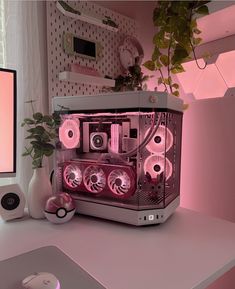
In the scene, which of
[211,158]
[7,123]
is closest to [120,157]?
[7,123]

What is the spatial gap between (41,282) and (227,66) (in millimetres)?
1065

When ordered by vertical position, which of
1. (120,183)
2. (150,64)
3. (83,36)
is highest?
(83,36)

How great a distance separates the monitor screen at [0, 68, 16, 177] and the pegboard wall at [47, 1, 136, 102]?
0.32 metres

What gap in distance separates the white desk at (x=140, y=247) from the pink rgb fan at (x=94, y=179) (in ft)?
0.31

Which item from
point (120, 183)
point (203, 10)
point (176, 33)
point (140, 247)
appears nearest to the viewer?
point (140, 247)

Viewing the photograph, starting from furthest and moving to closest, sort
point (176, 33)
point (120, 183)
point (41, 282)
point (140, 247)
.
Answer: point (176, 33) → point (120, 183) → point (140, 247) → point (41, 282)

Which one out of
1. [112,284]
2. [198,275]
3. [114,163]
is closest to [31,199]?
[114,163]

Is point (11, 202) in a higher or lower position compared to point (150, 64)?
lower

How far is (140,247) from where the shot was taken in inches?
22.2

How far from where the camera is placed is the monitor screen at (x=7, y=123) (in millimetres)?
714

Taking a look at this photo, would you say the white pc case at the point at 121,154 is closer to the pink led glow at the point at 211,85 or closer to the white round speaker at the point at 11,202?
the white round speaker at the point at 11,202

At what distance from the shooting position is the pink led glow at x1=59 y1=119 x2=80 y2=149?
2.59 ft

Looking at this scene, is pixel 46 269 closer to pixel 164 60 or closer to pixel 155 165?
pixel 155 165

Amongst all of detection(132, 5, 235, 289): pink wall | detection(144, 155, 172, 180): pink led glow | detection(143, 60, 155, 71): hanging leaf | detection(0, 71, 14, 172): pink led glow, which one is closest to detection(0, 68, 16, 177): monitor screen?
detection(0, 71, 14, 172): pink led glow
